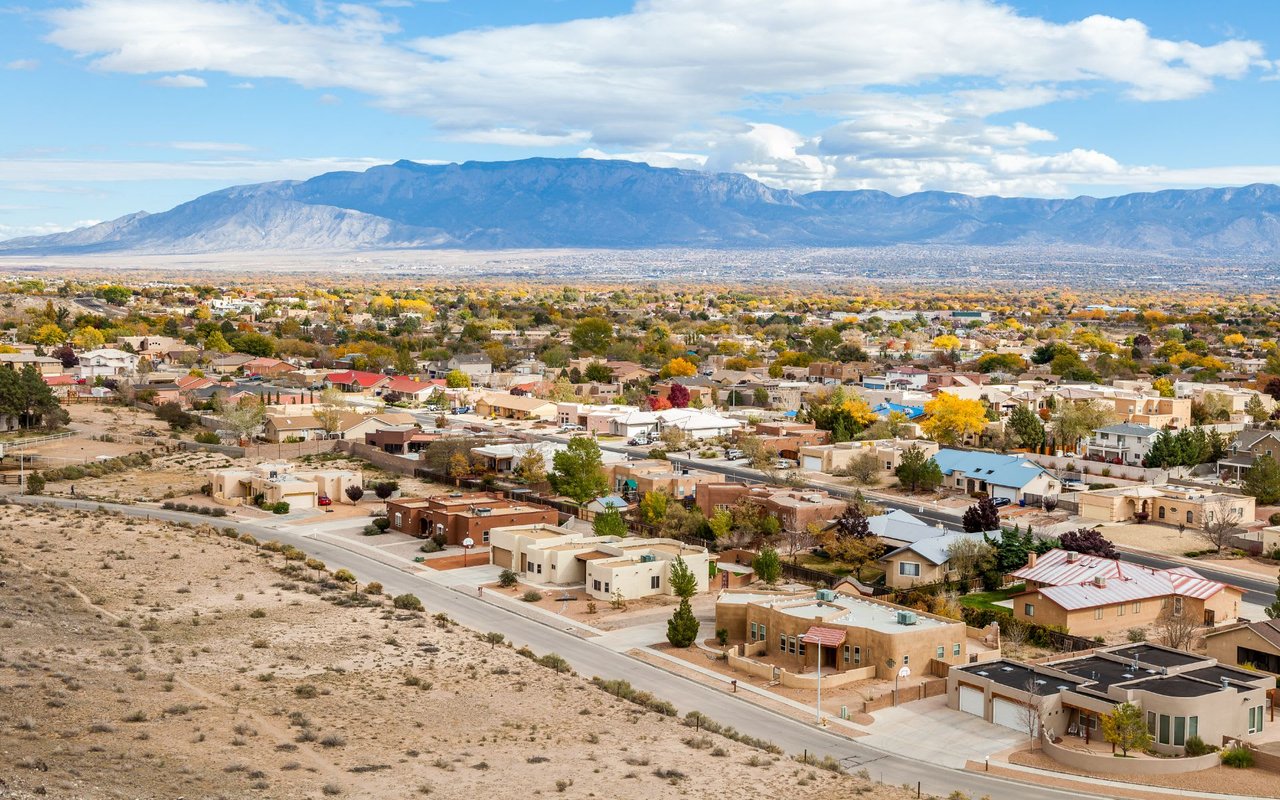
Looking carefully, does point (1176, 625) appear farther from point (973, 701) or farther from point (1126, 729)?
point (1126, 729)

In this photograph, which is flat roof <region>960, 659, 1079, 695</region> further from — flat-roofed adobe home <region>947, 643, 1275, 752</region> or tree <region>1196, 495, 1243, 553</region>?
tree <region>1196, 495, 1243, 553</region>

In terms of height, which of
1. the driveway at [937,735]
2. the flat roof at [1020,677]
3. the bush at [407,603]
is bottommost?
the driveway at [937,735]

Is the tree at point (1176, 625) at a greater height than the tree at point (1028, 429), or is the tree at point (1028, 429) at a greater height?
the tree at point (1028, 429)

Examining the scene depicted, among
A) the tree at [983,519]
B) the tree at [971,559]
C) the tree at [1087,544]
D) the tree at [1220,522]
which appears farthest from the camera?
the tree at [983,519]

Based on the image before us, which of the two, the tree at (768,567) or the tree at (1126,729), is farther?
the tree at (768,567)

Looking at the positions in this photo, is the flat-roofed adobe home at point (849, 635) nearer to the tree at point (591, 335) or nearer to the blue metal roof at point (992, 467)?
the blue metal roof at point (992, 467)

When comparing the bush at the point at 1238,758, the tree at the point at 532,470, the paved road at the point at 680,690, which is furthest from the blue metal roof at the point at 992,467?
the bush at the point at 1238,758
